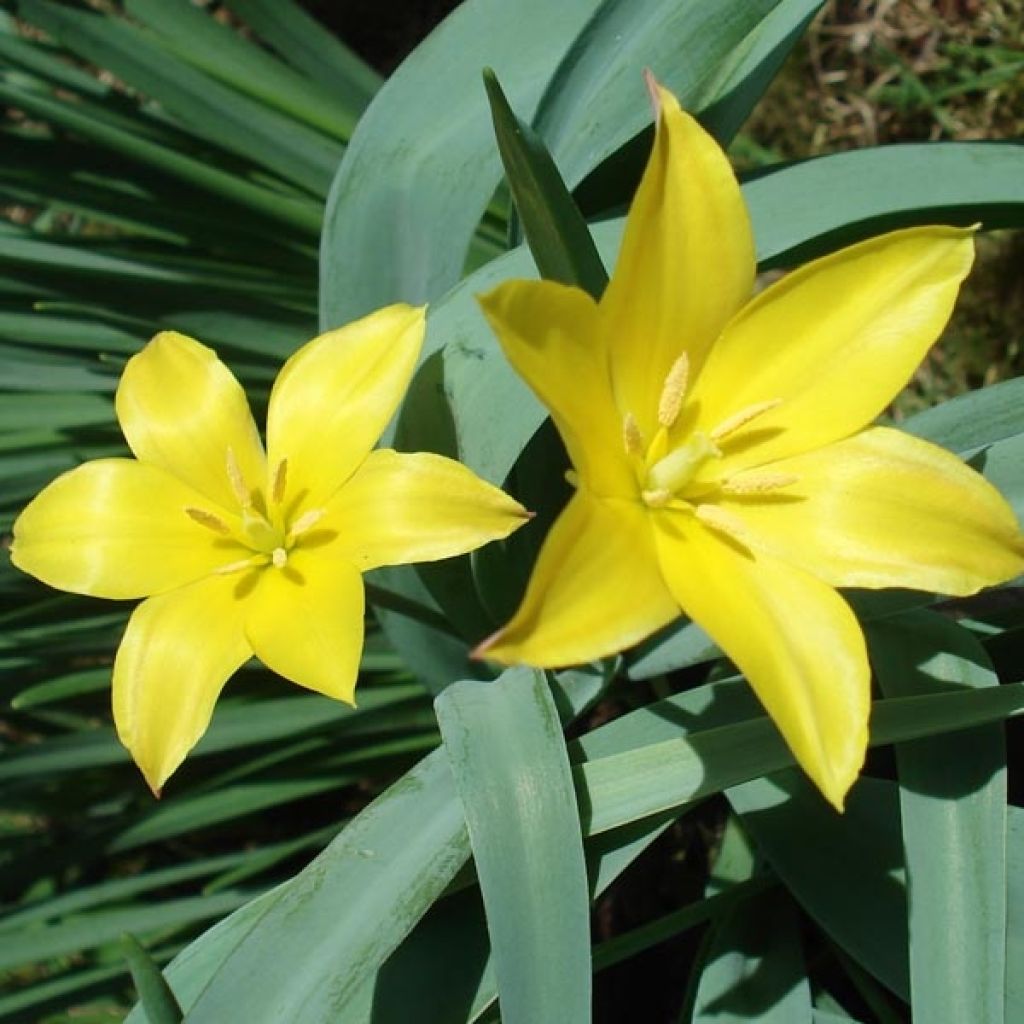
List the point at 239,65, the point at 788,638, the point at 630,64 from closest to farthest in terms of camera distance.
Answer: the point at 788,638, the point at 630,64, the point at 239,65

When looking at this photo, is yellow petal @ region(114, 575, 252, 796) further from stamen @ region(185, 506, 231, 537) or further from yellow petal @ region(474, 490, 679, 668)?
yellow petal @ region(474, 490, 679, 668)

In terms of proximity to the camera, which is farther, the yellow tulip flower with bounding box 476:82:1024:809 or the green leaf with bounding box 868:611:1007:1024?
the green leaf with bounding box 868:611:1007:1024

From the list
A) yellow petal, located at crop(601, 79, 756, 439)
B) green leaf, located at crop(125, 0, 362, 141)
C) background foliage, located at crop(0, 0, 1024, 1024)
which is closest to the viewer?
yellow petal, located at crop(601, 79, 756, 439)

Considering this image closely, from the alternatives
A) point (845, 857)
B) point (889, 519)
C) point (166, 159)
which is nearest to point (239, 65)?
point (166, 159)

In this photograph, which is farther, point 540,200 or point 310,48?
point 310,48

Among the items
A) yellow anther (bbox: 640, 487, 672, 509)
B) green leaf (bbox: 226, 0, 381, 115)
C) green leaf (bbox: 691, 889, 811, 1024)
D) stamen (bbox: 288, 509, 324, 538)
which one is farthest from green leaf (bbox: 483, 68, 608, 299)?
green leaf (bbox: 226, 0, 381, 115)

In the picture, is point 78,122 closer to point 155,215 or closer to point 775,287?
point 155,215

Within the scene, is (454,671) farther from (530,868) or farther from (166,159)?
(166,159)

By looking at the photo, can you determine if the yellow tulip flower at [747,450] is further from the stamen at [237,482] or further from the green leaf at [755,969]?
the green leaf at [755,969]
